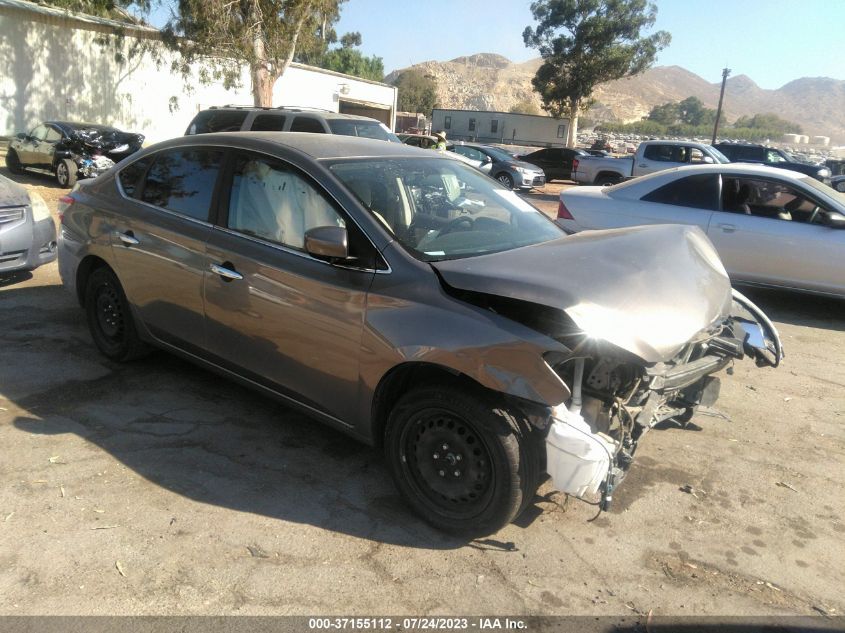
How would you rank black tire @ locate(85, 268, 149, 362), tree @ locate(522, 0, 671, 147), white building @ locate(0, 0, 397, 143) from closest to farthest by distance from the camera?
black tire @ locate(85, 268, 149, 362) < white building @ locate(0, 0, 397, 143) < tree @ locate(522, 0, 671, 147)

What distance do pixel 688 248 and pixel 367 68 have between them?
8778 centimetres

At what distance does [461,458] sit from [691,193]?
582 cm

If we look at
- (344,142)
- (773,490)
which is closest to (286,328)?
(344,142)

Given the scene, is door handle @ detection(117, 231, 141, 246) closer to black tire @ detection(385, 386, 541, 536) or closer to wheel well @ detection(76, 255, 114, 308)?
wheel well @ detection(76, 255, 114, 308)

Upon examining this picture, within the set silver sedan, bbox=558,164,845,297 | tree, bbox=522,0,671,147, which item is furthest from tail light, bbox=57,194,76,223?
tree, bbox=522,0,671,147

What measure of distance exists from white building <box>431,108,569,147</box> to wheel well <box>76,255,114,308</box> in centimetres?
4682

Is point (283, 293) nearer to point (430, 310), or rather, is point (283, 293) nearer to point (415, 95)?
point (430, 310)

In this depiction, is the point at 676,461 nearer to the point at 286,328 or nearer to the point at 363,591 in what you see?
the point at 363,591

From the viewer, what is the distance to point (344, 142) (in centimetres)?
414

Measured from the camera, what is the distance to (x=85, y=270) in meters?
5.06

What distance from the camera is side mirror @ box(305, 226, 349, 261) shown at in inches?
127

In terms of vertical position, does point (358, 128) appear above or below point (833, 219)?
above

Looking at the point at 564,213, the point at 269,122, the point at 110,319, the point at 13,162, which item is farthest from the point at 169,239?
the point at 13,162

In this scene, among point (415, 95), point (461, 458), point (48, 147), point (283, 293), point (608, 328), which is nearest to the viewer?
point (608, 328)
